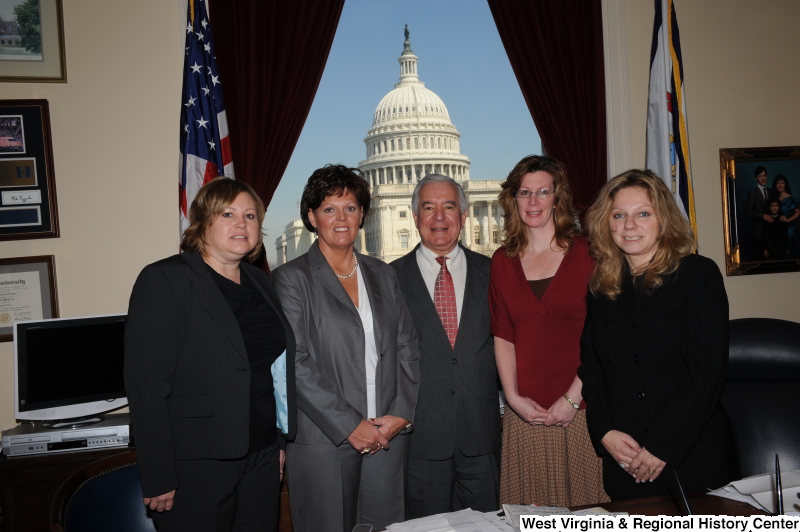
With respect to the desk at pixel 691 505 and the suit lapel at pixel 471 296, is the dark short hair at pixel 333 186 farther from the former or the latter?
A: the desk at pixel 691 505

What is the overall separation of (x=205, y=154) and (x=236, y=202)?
4.59ft

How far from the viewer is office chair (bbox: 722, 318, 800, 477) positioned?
1899 mm

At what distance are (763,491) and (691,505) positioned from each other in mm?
186

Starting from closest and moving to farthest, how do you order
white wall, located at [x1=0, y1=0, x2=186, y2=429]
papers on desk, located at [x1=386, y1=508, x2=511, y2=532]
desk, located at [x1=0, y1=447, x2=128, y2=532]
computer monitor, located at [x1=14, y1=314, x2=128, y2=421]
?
papers on desk, located at [x1=386, y1=508, x2=511, y2=532], desk, located at [x1=0, y1=447, x2=128, y2=532], computer monitor, located at [x1=14, y1=314, x2=128, y2=421], white wall, located at [x1=0, y1=0, x2=186, y2=429]

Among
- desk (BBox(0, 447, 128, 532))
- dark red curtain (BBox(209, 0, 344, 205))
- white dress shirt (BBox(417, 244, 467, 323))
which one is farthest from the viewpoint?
dark red curtain (BBox(209, 0, 344, 205))

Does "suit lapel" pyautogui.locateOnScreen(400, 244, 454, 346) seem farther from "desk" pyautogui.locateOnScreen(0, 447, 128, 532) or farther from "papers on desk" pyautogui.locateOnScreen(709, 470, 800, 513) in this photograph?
"desk" pyautogui.locateOnScreen(0, 447, 128, 532)

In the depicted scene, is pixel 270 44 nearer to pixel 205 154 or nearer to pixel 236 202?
pixel 205 154

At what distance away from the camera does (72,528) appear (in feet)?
5.48

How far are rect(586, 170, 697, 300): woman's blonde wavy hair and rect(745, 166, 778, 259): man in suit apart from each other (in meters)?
2.55

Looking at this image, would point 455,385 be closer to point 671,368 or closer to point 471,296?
point 471,296

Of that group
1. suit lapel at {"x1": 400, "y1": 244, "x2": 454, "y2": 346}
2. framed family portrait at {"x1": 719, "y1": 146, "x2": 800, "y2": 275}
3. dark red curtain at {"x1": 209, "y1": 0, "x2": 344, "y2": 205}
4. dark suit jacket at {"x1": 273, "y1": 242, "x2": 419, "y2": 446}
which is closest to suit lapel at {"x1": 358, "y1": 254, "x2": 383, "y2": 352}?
dark suit jacket at {"x1": 273, "y1": 242, "x2": 419, "y2": 446}

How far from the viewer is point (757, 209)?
160 inches

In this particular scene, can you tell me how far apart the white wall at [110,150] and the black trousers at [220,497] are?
189 centimetres

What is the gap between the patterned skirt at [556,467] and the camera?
2191 mm
